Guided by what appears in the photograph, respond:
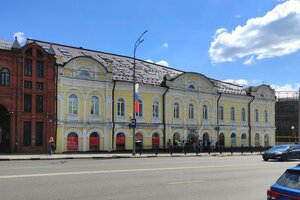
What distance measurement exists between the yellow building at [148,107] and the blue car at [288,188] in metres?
31.6

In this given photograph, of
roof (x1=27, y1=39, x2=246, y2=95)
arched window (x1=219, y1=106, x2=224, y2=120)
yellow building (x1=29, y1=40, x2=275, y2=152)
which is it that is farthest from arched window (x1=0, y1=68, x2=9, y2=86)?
arched window (x1=219, y1=106, x2=224, y2=120)

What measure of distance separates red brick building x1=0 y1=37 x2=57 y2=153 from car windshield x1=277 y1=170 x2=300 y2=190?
3055 cm

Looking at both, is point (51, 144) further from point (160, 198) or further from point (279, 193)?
point (279, 193)

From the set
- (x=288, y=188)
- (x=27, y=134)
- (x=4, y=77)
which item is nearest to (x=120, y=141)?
(x=27, y=134)

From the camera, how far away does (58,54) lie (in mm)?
39812

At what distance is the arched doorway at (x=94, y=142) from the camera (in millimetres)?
39625

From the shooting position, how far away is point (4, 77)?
1366 inches

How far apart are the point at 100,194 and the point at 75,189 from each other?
115cm

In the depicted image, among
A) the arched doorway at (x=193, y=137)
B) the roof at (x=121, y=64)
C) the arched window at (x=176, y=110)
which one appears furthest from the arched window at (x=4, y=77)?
the arched doorway at (x=193, y=137)

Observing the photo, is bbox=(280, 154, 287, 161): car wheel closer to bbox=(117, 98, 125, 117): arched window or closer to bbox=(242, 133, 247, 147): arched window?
bbox=(117, 98, 125, 117): arched window

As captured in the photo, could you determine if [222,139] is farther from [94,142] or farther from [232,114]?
[94,142]

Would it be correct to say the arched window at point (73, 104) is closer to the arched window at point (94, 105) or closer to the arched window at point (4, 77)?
Result: the arched window at point (94, 105)

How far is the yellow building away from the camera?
38556 mm

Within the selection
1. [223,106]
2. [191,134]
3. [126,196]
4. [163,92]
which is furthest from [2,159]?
[223,106]
